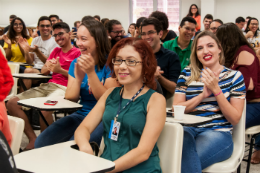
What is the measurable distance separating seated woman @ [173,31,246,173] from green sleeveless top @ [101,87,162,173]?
28 centimetres

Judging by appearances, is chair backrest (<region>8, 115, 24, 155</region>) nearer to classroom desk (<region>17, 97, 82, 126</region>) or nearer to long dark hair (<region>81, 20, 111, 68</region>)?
classroom desk (<region>17, 97, 82, 126</region>)

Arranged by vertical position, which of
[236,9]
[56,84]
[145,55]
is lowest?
[56,84]

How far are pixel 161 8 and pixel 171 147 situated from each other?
9077 mm

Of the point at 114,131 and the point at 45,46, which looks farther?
the point at 45,46

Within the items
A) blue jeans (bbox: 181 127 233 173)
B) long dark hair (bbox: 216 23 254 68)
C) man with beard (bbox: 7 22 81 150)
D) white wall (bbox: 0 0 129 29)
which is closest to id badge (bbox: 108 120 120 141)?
blue jeans (bbox: 181 127 233 173)

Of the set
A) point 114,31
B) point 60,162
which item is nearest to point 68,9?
point 114,31

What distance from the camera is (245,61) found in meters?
2.19

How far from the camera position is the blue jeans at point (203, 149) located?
1419 mm

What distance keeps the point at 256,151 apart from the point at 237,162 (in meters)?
1.10

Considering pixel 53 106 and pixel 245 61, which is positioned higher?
pixel 245 61

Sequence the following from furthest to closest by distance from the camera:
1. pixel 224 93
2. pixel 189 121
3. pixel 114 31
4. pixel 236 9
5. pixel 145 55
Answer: pixel 236 9 < pixel 114 31 < pixel 224 93 < pixel 189 121 < pixel 145 55

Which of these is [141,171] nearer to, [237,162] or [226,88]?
[237,162]

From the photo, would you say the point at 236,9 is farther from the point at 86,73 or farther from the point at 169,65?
the point at 86,73

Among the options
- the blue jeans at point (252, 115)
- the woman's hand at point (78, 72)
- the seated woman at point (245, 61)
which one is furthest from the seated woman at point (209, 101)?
the woman's hand at point (78, 72)
